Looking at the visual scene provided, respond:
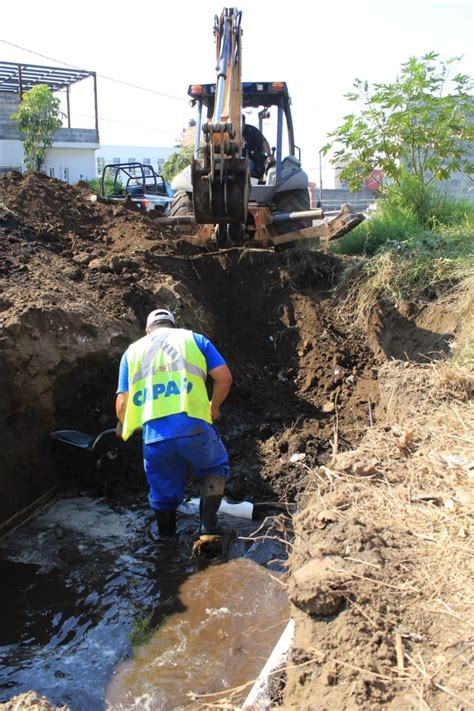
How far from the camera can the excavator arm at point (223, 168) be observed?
611 cm

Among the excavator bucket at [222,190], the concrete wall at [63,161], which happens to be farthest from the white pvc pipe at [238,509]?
the concrete wall at [63,161]

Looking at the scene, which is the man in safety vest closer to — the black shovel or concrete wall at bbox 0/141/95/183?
the black shovel

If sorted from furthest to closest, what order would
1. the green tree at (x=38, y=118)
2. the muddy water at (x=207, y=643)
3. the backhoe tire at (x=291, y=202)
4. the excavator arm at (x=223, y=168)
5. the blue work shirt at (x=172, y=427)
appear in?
the green tree at (x=38, y=118) < the backhoe tire at (x=291, y=202) < the excavator arm at (x=223, y=168) < the blue work shirt at (x=172, y=427) < the muddy water at (x=207, y=643)

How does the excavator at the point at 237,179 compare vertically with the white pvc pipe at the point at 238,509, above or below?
above

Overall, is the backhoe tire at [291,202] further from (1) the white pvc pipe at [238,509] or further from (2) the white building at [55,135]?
(2) the white building at [55,135]

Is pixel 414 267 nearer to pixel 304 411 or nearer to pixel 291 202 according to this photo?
pixel 291 202

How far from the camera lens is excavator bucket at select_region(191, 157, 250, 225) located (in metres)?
6.16

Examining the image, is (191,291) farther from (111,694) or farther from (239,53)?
(111,694)

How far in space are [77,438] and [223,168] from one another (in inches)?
115

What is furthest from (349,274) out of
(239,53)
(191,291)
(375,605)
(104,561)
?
(375,605)

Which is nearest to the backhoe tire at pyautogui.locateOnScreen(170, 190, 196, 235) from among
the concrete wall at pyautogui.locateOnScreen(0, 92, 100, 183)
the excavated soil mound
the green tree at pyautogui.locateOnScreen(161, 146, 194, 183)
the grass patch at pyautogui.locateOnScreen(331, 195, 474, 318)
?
the excavated soil mound

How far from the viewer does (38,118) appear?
23.2 metres

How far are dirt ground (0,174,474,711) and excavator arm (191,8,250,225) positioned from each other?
104 centimetres

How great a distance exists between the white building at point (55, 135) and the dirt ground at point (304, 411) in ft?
68.7
